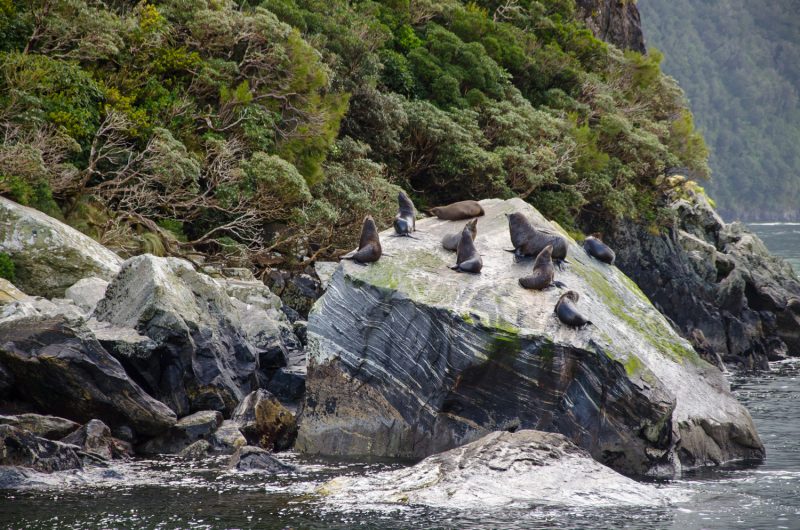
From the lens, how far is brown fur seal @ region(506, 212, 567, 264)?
14875 millimetres

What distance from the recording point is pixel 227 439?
12.6 m

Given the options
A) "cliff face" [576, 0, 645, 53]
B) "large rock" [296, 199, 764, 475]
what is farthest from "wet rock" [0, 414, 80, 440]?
"cliff face" [576, 0, 645, 53]

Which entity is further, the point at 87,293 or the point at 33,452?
the point at 87,293

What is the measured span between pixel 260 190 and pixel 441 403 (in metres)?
9.73

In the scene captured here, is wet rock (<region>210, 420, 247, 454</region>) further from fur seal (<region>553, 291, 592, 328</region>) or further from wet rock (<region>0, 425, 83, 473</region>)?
fur seal (<region>553, 291, 592, 328</region>)

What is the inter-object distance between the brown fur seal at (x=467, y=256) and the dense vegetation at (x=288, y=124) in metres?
7.67

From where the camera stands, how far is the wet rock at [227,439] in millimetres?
12383

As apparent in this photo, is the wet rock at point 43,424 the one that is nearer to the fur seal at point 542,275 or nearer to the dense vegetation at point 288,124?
the fur seal at point 542,275

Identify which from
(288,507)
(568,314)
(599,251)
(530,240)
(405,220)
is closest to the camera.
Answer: (288,507)

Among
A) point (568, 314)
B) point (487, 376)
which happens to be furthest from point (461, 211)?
point (487, 376)

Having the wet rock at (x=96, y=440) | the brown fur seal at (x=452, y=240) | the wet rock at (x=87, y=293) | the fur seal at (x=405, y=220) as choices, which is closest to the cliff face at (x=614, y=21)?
the fur seal at (x=405, y=220)

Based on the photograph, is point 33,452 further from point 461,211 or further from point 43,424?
point 461,211

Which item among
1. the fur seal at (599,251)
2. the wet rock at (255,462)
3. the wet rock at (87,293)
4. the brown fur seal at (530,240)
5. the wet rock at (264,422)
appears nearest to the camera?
the wet rock at (255,462)

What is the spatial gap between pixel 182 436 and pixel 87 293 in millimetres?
3952
